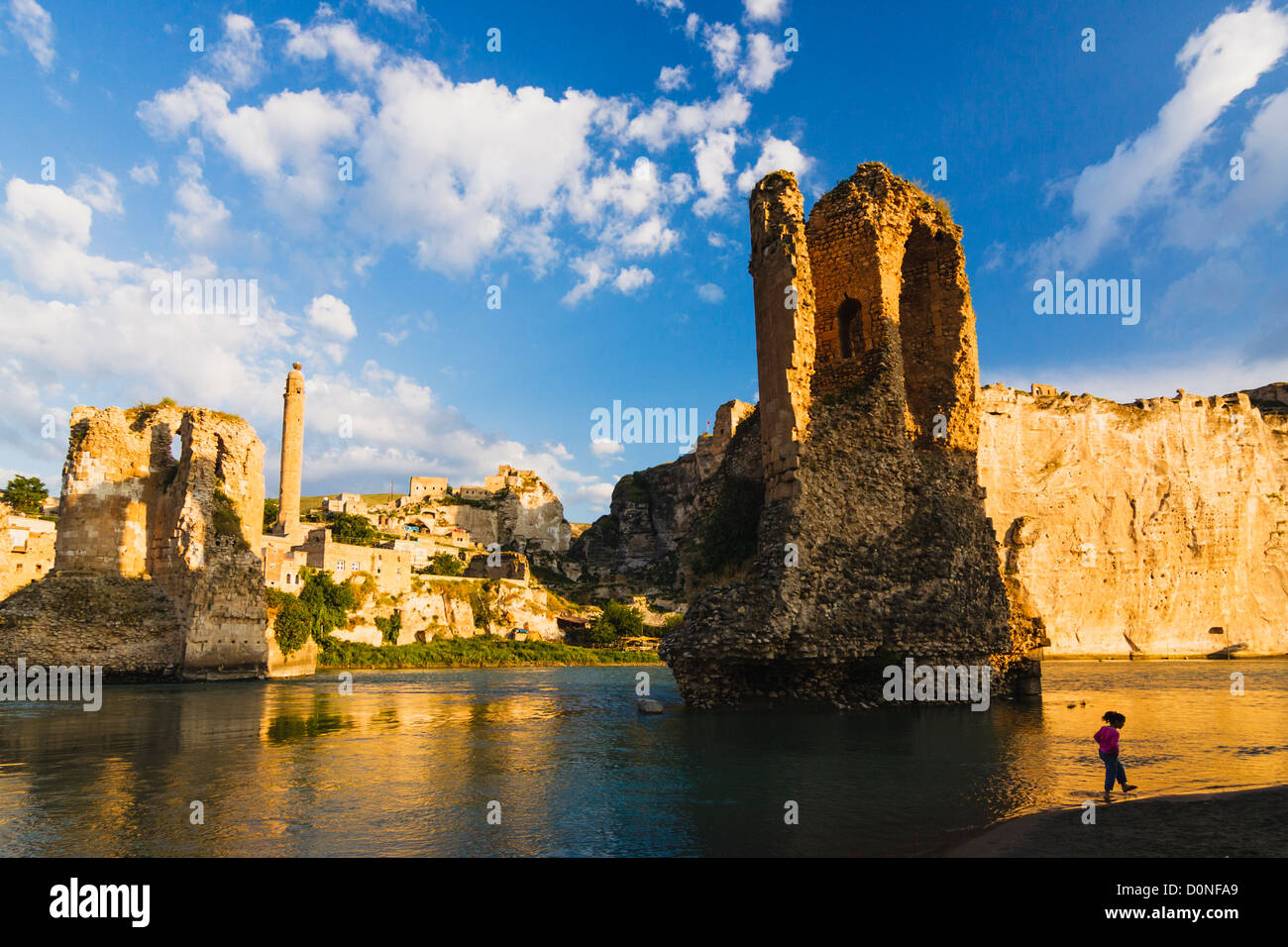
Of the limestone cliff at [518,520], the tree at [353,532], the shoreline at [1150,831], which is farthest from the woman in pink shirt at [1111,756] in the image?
the limestone cliff at [518,520]

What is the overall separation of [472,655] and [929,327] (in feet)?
136

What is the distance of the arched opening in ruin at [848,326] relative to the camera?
71.4ft

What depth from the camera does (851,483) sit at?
18.6 meters

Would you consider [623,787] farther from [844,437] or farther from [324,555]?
[324,555]

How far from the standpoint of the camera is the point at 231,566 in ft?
106

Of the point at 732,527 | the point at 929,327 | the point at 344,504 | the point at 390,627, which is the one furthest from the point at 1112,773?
the point at 344,504

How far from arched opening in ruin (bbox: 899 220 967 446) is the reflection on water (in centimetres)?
856

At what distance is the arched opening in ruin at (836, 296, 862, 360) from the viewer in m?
21.8

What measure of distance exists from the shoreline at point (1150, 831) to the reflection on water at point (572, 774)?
0.54 metres

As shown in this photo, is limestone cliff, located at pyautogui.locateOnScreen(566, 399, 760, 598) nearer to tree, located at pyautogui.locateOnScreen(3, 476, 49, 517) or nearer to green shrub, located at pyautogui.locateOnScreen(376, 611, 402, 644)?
green shrub, located at pyautogui.locateOnScreen(376, 611, 402, 644)

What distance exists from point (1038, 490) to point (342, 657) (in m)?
62.7

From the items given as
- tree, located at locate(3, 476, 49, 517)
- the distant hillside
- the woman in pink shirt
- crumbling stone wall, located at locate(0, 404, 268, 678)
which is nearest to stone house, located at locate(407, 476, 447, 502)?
the distant hillside
